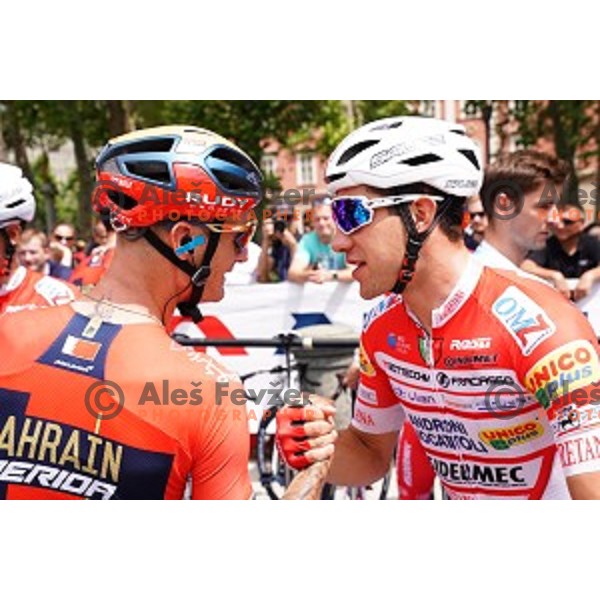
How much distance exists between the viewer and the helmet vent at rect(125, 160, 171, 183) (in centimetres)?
250

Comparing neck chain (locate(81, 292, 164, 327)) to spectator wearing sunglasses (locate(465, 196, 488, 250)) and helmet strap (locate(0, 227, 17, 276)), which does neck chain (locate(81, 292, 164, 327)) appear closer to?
helmet strap (locate(0, 227, 17, 276))

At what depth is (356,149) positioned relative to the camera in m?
3.25

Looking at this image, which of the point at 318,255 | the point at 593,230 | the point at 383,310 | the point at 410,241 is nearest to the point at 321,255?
the point at 318,255

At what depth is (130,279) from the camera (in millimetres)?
2510

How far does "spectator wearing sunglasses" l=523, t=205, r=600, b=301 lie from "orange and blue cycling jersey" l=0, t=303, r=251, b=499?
5.33m

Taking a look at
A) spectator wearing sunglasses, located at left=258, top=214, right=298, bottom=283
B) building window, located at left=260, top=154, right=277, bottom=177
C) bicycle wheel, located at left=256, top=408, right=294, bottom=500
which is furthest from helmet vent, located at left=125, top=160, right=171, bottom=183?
building window, located at left=260, top=154, right=277, bottom=177

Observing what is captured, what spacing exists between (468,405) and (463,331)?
0.29 metres

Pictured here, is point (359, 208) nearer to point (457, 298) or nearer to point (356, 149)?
point (356, 149)

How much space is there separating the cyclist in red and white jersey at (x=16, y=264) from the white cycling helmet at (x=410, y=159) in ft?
8.15

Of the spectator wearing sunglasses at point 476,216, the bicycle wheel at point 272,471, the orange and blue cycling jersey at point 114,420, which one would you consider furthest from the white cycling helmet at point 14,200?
the spectator wearing sunglasses at point 476,216

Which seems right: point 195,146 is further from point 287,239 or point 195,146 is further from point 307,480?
point 287,239

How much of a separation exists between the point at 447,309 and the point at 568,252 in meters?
4.68

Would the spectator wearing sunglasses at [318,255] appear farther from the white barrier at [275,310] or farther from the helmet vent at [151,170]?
the helmet vent at [151,170]

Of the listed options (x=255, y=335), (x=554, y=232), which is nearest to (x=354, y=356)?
(x=255, y=335)
